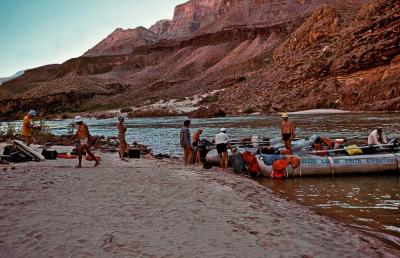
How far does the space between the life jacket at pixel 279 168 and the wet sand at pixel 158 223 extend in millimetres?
3544

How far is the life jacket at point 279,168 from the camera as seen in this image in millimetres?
13070

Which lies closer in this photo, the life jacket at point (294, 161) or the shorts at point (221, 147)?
the life jacket at point (294, 161)

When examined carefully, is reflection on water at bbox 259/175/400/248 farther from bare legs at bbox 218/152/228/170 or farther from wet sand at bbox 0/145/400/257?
bare legs at bbox 218/152/228/170

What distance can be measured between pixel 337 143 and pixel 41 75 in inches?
7148

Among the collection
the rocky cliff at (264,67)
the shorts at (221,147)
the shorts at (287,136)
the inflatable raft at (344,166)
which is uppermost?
the rocky cliff at (264,67)

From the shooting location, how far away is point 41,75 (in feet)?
590

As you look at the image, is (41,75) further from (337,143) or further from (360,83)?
(337,143)

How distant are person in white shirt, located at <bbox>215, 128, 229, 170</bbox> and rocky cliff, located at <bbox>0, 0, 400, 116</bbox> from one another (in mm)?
34567

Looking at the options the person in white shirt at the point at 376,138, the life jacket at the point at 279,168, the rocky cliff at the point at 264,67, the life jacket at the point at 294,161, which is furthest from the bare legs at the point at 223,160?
the rocky cliff at the point at 264,67

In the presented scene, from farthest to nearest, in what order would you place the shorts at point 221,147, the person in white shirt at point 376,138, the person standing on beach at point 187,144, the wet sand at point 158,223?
the person standing on beach at point 187,144 → the person in white shirt at point 376,138 → the shorts at point 221,147 → the wet sand at point 158,223

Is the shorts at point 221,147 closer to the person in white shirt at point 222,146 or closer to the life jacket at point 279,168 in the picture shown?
the person in white shirt at point 222,146

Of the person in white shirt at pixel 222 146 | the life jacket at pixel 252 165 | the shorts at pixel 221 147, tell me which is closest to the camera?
the life jacket at pixel 252 165

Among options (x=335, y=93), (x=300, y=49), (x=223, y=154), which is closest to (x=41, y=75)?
(x=300, y=49)

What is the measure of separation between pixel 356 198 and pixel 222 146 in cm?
537
